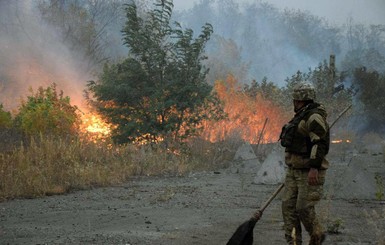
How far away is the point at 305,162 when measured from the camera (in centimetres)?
584

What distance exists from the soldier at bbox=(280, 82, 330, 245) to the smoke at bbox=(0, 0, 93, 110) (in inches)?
1204

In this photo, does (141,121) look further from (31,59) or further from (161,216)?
(31,59)

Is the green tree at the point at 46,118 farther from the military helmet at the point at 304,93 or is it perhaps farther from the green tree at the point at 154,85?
the military helmet at the point at 304,93

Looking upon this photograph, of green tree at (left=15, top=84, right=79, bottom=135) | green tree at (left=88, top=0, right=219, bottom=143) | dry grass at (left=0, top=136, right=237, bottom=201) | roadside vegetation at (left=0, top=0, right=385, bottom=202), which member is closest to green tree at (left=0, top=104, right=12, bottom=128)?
roadside vegetation at (left=0, top=0, right=385, bottom=202)

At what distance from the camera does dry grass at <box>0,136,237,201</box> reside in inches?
444

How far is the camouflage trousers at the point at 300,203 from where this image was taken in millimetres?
5766

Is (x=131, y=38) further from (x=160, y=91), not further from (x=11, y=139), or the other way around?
(x=11, y=139)

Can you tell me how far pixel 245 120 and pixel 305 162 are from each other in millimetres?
19823

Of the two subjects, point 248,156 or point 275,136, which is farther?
point 275,136

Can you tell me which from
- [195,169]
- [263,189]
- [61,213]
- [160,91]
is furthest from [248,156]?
[61,213]

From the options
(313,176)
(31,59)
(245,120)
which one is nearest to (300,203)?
(313,176)

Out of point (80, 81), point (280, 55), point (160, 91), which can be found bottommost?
point (160, 91)

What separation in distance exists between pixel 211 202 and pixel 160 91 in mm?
8197

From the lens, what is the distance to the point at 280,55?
86.1m
